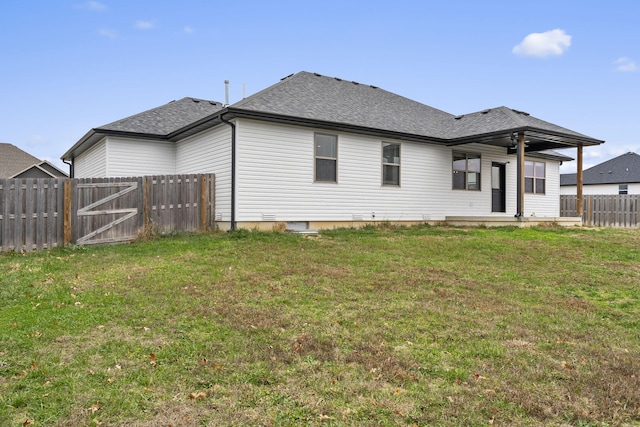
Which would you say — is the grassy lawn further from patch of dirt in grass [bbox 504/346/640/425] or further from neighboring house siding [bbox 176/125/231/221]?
neighboring house siding [bbox 176/125/231/221]

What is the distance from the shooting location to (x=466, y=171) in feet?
54.3

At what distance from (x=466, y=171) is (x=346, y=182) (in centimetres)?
582

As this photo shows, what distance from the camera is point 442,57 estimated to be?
16844mm

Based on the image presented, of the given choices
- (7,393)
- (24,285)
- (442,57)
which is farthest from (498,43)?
(7,393)

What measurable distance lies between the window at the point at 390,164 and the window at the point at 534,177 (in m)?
7.59

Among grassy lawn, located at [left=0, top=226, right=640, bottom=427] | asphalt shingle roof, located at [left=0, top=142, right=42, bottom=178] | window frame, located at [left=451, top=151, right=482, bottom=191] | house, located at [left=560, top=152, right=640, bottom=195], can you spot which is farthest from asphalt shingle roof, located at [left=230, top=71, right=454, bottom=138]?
asphalt shingle roof, located at [left=0, top=142, right=42, bottom=178]

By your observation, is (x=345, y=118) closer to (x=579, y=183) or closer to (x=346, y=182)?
(x=346, y=182)

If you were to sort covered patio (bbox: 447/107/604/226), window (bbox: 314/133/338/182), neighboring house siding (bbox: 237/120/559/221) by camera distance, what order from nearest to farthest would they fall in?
neighboring house siding (bbox: 237/120/559/221), window (bbox: 314/133/338/182), covered patio (bbox: 447/107/604/226)

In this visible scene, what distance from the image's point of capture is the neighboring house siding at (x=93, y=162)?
48.5 ft

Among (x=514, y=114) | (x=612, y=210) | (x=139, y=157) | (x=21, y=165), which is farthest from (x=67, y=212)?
(x=21, y=165)

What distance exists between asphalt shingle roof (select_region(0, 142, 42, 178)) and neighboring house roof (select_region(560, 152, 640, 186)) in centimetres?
4568

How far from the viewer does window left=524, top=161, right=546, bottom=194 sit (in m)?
18.9

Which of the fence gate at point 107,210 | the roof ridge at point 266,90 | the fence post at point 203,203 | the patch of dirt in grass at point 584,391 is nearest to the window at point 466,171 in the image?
the roof ridge at point 266,90

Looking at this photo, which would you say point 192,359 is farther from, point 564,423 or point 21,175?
point 21,175
